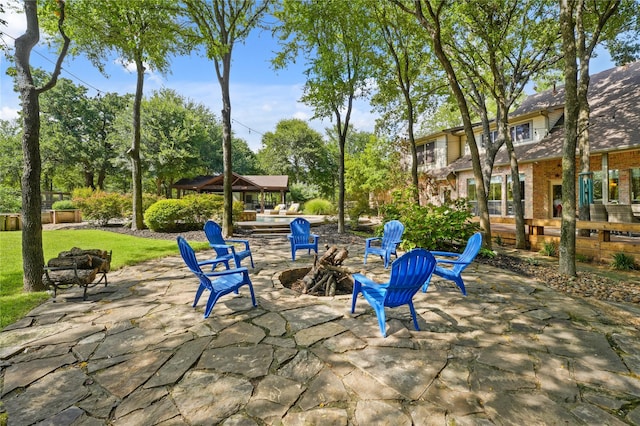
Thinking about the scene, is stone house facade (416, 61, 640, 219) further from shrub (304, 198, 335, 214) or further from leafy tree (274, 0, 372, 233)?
leafy tree (274, 0, 372, 233)

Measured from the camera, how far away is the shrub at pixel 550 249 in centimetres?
745

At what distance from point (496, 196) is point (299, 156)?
23677 millimetres

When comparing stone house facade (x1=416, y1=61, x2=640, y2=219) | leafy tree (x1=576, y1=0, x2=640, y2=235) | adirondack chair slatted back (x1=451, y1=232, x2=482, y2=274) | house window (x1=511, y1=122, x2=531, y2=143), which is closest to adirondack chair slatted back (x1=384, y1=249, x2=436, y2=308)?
adirondack chair slatted back (x1=451, y1=232, x2=482, y2=274)

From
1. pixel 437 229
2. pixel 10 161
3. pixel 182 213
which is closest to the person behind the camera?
pixel 437 229

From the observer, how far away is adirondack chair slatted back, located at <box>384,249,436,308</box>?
2.88 m

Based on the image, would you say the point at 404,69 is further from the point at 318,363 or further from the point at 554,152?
the point at 318,363

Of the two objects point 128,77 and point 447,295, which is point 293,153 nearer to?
point 128,77

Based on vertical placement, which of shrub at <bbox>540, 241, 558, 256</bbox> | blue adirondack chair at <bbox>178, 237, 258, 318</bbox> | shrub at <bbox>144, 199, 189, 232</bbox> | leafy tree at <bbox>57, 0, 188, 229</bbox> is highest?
leafy tree at <bbox>57, 0, 188, 229</bbox>

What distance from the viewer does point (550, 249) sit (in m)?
7.46

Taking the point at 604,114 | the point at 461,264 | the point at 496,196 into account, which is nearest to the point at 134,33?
the point at 461,264

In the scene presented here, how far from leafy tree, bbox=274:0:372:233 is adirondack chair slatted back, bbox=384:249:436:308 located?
8.21 m

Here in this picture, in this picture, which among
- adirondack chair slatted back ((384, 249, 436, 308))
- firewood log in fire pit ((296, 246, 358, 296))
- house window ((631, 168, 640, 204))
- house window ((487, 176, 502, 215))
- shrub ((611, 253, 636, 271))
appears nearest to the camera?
adirondack chair slatted back ((384, 249, 436, 308))

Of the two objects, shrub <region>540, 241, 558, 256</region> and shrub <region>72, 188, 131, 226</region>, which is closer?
shrub <region>540, 241, 558, 256</region>

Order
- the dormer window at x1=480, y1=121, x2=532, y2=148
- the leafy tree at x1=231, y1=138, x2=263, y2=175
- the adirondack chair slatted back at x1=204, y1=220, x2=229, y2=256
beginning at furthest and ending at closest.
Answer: the leafy tree at x1=231, y1=138, x2=263, y2=175, the dormer window at x1=480, y1=121, x2=532, y2=148, the adirondack chair slatted back at x1=204, y1=220, x2=229, y2=256
